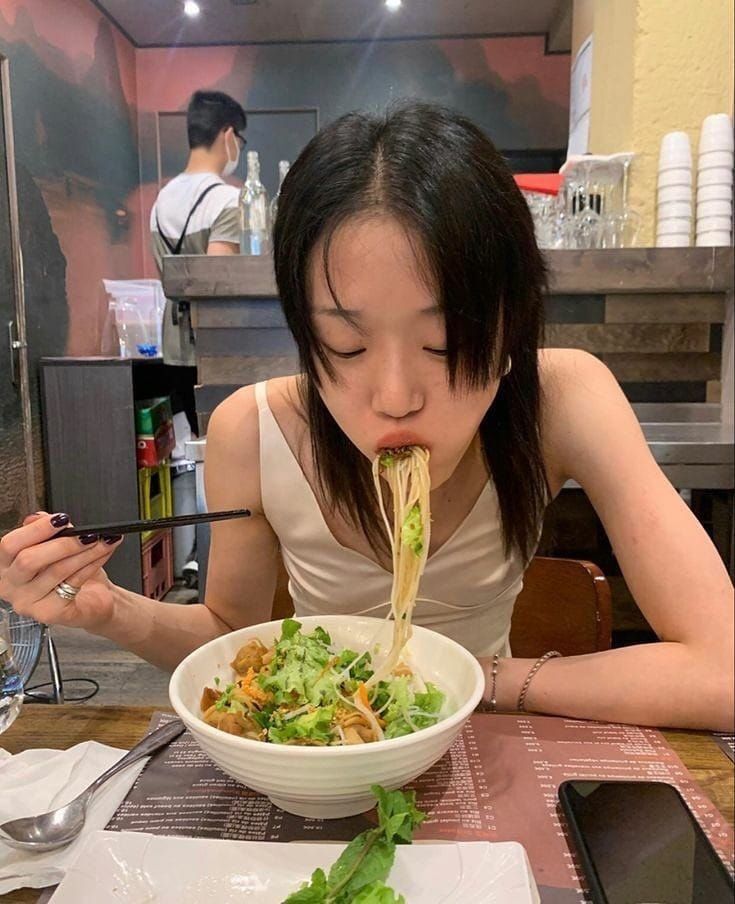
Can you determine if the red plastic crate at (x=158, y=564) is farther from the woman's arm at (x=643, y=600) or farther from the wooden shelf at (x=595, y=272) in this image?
the woman's arm at (x=643, y=600)

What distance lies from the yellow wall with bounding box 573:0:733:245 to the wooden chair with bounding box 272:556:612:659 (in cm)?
181

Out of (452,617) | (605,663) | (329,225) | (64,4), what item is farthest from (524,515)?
(64,4)

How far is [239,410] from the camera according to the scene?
1.32 metres

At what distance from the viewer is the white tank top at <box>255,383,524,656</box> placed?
1.28m

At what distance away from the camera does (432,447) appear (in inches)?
35.9

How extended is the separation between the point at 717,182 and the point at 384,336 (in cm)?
227

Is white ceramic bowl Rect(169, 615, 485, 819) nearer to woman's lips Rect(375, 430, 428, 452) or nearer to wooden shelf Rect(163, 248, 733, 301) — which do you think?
woman's lips Rect(375, 430, 428, 452)

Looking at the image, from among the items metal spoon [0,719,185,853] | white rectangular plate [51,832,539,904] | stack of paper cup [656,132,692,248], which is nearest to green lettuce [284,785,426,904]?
white rectangular plate [51,832,539,904]

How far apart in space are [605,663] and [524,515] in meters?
0.40

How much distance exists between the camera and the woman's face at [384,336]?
2.63 feet

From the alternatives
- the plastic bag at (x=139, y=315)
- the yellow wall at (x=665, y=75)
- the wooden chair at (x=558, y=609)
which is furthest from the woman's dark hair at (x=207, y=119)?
the wooden chair at (x=558, y=609)

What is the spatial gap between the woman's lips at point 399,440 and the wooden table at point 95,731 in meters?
0.46

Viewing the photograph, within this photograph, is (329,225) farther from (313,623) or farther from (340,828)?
(340,828)

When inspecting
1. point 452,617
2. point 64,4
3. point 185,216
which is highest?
point 64,4
